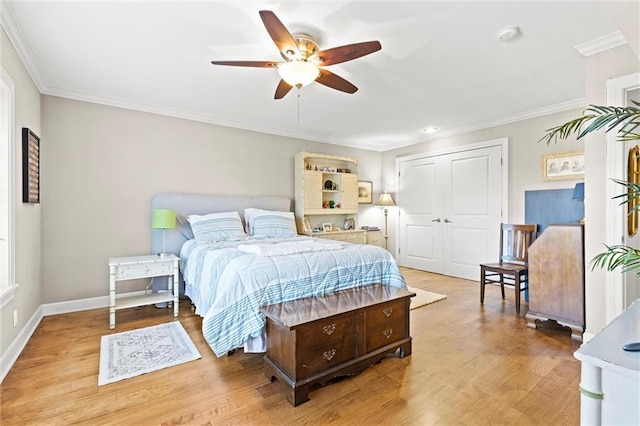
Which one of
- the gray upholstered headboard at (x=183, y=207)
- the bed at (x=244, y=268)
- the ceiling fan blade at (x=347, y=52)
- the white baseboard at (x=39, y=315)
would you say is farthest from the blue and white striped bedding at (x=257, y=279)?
the ceiling fan blade at (x=347, y=52)

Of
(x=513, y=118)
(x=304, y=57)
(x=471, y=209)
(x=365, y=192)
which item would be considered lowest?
(x=471, y=209)

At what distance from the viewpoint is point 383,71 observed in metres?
2.90

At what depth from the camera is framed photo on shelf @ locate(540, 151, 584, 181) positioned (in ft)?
12.0

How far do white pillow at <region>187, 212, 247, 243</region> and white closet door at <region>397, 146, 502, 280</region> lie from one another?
131 inches

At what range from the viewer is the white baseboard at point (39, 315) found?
216cm

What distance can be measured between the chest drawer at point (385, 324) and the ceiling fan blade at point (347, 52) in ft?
5.80

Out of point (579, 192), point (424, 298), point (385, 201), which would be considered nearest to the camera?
point (579, 192)

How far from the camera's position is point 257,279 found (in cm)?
219

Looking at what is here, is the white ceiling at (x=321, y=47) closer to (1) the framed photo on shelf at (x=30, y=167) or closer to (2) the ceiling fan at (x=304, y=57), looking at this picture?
(2) the ceiling fan at (x=304, y=57)

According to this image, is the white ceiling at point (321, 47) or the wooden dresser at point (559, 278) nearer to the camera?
the white ceiling at point (321, 47)

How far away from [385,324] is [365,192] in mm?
4094

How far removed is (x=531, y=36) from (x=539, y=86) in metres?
1.19

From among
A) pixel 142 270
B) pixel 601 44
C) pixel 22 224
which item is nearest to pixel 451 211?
pixel 601 44

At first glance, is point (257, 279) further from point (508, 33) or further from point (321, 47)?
point (508, 33)
